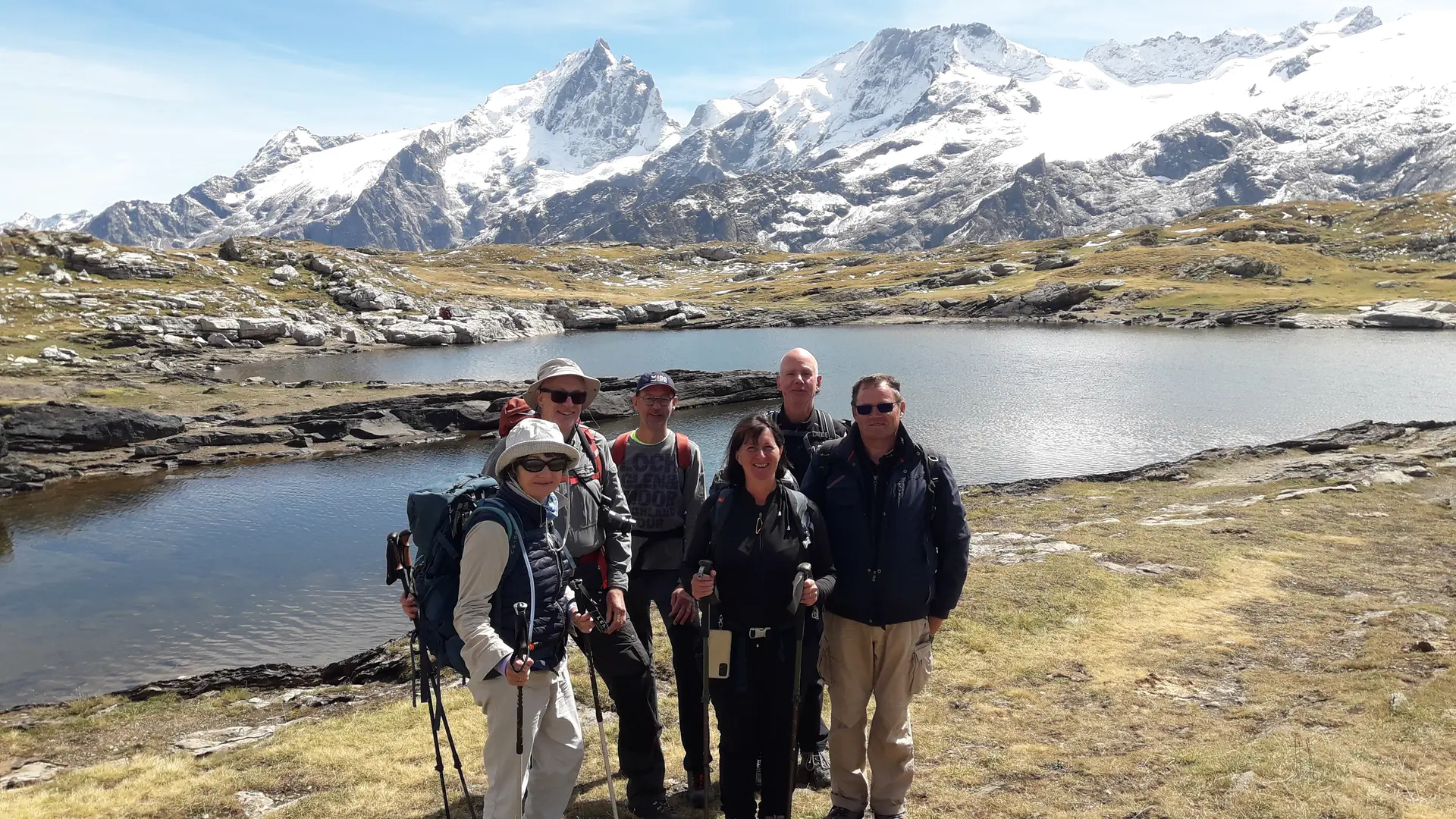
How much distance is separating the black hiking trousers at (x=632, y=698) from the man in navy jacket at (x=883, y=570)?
1.87 metres

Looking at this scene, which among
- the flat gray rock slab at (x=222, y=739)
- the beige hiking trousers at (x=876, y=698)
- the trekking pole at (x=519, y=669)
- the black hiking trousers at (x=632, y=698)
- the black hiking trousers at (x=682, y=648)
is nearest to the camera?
the trekking pole at (x=519, y=669)

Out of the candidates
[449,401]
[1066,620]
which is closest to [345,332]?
[449,401]

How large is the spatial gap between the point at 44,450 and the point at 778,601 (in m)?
48.7

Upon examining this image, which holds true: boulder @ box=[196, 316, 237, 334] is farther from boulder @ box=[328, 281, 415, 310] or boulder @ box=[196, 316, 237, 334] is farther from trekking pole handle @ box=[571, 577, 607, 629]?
trekking pole handle @ box=[571, 577, 607, 629]

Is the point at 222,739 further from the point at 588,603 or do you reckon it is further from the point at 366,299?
the point at 366,299

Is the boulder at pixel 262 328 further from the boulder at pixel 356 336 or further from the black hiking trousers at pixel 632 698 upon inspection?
the black hiking trousers at pixel 632 698

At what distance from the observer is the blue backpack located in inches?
253

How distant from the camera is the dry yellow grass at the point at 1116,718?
834cm

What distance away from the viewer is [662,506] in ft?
29.0

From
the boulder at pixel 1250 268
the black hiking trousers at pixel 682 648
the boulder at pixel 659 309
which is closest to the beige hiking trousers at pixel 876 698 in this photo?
the black hiking trousers at pixel 682 648

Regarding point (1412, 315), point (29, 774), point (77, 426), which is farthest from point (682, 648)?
point (1412, 315)

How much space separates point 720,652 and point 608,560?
1.53 meters

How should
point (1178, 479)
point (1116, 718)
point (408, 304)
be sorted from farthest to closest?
point (408, 304) < point (1178, 479) < point (1116, 718)

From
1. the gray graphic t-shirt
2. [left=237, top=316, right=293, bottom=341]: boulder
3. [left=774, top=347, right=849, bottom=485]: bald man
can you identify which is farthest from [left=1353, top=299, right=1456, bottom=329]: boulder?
[left=237, top=316, right=293, bottom=341]: boulder
